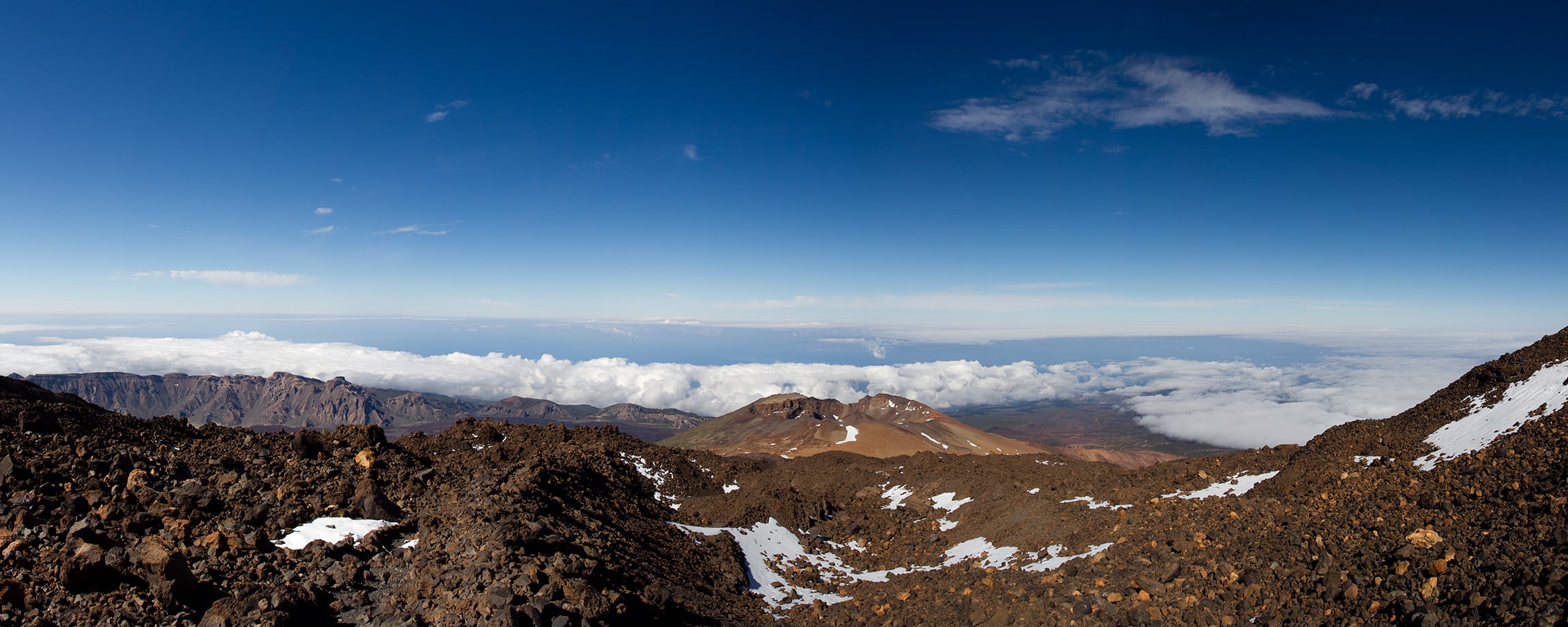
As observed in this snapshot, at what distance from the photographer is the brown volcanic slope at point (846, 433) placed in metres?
62.9

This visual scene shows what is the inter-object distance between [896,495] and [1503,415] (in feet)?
53.4

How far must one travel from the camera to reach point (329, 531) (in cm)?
1091

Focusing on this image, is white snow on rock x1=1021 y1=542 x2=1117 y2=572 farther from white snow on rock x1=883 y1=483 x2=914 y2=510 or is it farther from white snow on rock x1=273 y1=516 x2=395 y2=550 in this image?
white snow on rock x1=273 y1=516 x2=395 y2=550

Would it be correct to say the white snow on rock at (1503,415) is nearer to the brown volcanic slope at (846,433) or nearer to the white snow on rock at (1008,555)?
the white snow on rock at (1008,555)

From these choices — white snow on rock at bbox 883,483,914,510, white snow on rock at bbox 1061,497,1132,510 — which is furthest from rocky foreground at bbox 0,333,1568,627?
white snow on rock at bbox 883,483,914,510

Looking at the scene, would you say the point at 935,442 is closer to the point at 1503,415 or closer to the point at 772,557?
the point at 772,557

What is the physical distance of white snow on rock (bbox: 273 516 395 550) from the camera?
33.7ft

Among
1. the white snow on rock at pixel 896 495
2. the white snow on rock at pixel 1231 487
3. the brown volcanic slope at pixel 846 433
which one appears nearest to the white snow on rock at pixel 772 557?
the white snow on rock at pixel 896 495

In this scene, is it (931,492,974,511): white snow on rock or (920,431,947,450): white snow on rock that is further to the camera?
(920,431,947,450): white snow on rock

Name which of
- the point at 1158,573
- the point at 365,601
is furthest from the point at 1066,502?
the point at 365,601

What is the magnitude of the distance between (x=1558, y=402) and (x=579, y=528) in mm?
20953

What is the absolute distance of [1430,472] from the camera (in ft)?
36.7

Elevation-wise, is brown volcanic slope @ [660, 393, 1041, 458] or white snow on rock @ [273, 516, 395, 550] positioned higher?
white snow on rock @ [273, 516, 395, 550]

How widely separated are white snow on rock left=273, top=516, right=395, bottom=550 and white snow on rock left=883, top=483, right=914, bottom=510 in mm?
Answer: 16464
